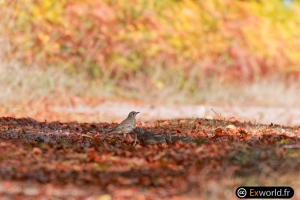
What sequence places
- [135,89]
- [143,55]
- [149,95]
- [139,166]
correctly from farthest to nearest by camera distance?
[143,55] → [135,89] → [149,95] → [139,166]

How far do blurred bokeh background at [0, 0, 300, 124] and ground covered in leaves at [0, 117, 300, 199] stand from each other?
4.35m

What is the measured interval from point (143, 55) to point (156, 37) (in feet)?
2.25

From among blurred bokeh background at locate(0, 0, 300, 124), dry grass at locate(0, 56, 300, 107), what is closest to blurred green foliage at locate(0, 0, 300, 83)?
blurred bokeh background at locate(0, 0, 300, 124)

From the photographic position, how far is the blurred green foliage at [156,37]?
13523 millimetres

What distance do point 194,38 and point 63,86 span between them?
4.30m

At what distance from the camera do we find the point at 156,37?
15.6m

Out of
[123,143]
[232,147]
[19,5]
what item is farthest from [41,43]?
[232,147]

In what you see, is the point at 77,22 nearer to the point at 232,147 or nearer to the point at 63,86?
the point at 63,86

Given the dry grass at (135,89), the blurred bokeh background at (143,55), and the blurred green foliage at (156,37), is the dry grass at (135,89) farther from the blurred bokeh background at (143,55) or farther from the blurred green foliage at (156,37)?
the blurred green foliage at (156,37)

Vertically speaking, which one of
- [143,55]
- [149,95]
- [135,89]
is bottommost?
[149,95]

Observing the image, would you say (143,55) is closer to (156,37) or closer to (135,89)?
(156,37)

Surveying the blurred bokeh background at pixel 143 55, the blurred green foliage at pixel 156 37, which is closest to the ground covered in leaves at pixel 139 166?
the blurred bokeh background at pixel 143 55

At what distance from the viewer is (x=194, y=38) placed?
1631 cm

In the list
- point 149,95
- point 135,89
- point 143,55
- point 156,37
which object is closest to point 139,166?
point 149,95
